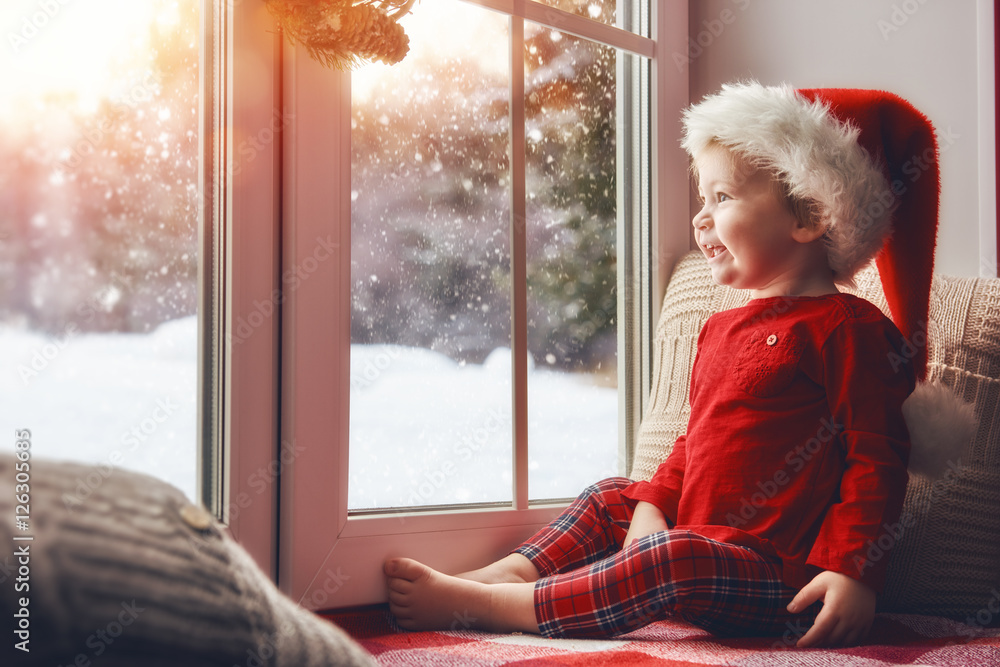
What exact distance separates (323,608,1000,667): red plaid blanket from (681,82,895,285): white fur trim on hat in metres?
0.45

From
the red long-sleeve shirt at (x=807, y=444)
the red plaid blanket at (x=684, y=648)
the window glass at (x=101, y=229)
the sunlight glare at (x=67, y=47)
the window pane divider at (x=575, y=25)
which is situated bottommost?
the red plaid blanket at (x=684, y=648)

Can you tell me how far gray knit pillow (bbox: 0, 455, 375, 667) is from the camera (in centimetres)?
20

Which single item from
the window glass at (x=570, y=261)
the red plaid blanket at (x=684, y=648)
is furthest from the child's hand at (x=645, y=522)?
the window glass at (x=570, y=261)

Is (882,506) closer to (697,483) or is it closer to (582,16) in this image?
(697,483)

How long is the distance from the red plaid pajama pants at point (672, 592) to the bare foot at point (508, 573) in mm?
136

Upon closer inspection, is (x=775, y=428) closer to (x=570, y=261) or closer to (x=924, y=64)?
(x=570, y=261)

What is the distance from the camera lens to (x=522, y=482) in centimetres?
114

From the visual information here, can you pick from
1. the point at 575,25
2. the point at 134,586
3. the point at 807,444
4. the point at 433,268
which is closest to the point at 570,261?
the point at 433,268

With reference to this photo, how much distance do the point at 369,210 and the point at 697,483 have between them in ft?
1.89

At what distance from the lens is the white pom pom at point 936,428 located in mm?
879

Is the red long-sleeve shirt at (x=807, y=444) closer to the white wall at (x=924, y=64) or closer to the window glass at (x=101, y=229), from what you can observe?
the white wall at (x=924, y=64)

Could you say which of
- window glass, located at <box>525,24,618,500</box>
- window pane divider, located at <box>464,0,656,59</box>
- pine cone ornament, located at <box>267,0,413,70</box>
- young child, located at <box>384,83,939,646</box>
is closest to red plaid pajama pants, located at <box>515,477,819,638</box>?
young child, located at <box>384,83,939,646</box>

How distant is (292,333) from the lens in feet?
3.15

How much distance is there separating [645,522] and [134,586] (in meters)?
0.83
